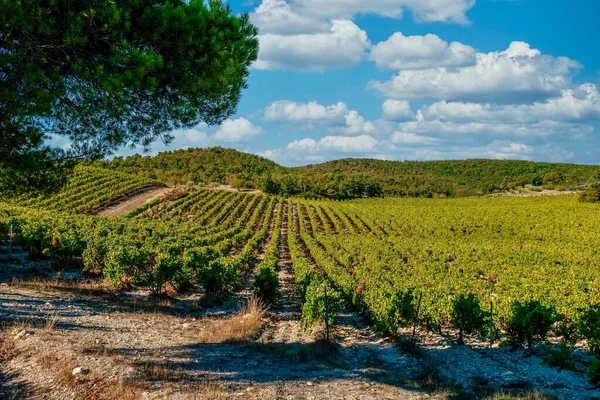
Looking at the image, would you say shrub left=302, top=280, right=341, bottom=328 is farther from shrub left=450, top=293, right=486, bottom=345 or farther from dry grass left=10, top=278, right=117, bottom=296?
dry grass left=10, top=278, right=117, bottom=296

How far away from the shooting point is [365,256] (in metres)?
33.2

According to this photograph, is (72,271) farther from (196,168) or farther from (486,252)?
(196,168)

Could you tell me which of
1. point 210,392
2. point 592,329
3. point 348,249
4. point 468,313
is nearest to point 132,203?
point 348,249


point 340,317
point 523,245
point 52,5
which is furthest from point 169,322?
point 523,245

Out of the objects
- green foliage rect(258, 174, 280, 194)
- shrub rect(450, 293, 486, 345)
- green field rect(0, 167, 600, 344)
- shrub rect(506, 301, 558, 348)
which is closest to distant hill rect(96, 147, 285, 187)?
green foliage rect(258, 174, 280, 194)

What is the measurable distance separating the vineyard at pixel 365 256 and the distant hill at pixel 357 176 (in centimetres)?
2948

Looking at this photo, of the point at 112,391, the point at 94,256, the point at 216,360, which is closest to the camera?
the point at 112,391

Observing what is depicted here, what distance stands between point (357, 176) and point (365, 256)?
131322mm

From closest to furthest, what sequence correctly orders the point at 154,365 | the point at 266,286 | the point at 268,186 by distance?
the point at 154,365, the point at 266,286, the point at 268,186

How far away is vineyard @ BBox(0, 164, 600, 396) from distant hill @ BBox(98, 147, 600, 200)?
29477 millimetres

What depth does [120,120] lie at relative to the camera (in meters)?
9.70

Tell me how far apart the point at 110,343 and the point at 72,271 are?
46.5ft

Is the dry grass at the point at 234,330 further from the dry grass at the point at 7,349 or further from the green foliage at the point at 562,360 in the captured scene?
the green foliage at the point at 562,360

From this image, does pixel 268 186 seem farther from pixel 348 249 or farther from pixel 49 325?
pixel 49 325
